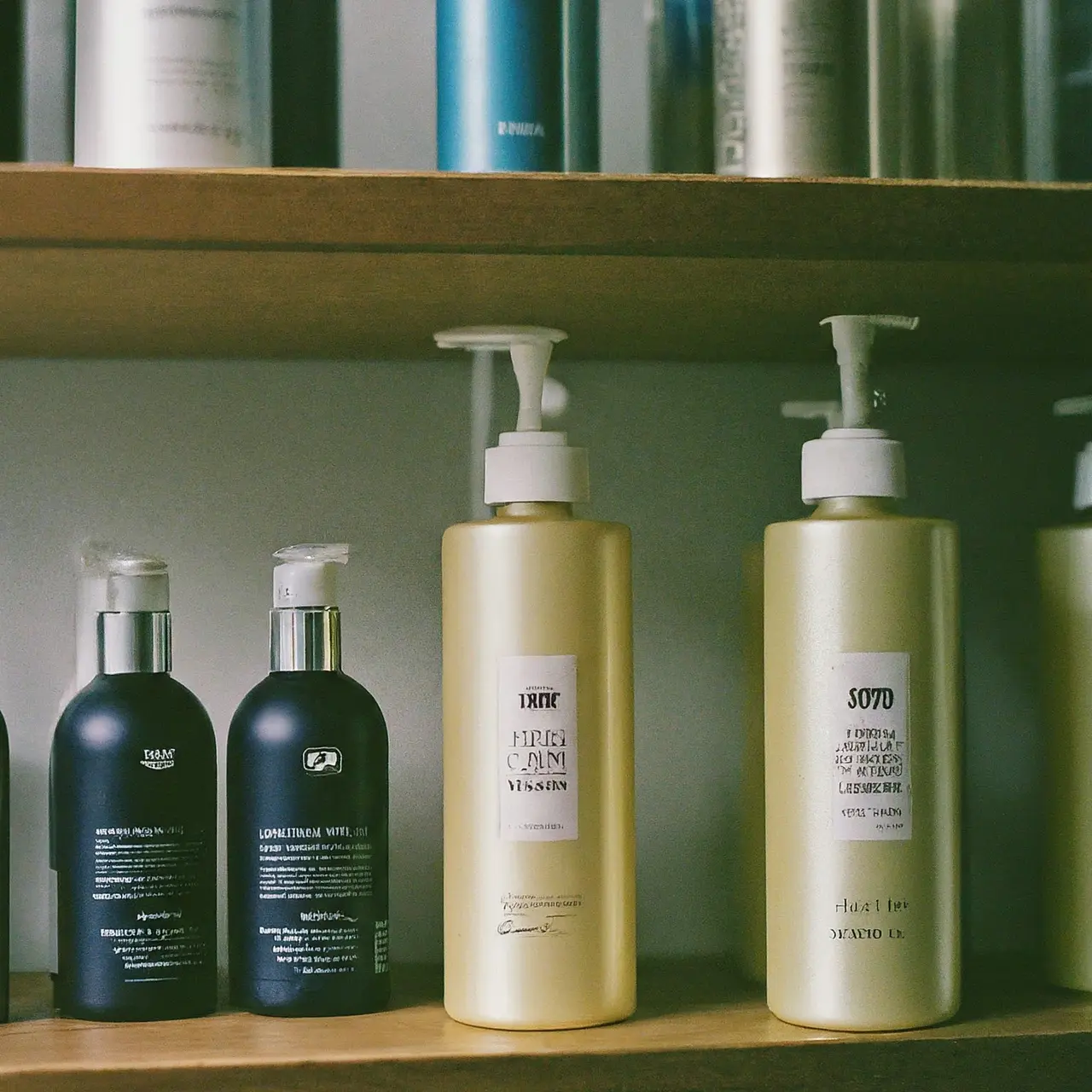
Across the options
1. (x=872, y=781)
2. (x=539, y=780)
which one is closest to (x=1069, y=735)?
(x=872, y=781)

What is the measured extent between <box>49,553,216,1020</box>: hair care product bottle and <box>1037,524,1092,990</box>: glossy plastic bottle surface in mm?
358

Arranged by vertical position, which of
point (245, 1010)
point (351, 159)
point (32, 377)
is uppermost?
point (351, 159)

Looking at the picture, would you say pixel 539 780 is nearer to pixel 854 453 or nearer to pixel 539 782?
pixel 539 782

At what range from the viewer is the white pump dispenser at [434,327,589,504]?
547 millimetres

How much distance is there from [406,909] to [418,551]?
174 mm

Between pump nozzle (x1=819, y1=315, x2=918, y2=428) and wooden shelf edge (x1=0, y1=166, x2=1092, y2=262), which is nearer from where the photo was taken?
wooden shelf edge (x1=0, y1=166, x2=1092, y2=262)

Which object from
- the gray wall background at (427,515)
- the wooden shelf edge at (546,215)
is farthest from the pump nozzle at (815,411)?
the wooden shelf edge at (546,215)

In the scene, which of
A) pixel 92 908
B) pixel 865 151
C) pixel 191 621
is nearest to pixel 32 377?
pixel 191 621

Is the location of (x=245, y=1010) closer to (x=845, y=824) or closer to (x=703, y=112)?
(x=845, y=824)

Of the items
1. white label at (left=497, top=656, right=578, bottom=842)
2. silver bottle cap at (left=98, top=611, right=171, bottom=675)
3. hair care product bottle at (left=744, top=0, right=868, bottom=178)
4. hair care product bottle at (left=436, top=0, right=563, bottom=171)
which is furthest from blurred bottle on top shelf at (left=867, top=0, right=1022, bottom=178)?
silver bottle cap at (left=98, top=611, right=171, bottom=675)

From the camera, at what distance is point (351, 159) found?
68 centimetres

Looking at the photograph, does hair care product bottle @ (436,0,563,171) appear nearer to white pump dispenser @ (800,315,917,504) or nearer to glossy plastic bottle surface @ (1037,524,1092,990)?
white pump dispenser @ (800,315,917,504)

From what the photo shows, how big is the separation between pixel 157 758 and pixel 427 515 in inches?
7.8

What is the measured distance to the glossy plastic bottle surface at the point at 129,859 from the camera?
54cm
